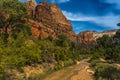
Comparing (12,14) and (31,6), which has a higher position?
(31,6)

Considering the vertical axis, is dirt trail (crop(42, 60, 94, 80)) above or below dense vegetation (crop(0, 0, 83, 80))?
below

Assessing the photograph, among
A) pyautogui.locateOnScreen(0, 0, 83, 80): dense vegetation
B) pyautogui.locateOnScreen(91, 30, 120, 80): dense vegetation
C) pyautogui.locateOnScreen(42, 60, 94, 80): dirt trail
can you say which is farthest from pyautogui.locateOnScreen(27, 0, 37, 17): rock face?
pyautogui.locateOnScreen(42, 60, 94, 80): dirt trail

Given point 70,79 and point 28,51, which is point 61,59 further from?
point 70,79

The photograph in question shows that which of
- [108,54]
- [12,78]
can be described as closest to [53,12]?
[108,54]

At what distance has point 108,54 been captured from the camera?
90500mm

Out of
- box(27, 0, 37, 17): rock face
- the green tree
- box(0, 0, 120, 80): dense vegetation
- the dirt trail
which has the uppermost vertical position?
box(27, 0, 37, 17): rock face

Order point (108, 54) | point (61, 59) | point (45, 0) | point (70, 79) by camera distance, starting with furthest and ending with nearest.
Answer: point (45, 0) < point (108, 54) < point (61, 59) < point (70, 79)

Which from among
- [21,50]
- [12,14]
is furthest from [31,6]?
[21,50]

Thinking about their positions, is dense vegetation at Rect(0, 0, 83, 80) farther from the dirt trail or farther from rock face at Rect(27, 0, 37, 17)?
rock face at Rect(27, 0, 37, 17)

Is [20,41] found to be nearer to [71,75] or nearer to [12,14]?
[71,75]

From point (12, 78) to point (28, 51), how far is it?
522 inches

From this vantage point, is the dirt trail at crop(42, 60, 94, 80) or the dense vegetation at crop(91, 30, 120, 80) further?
the dirt trail at crop(42, 60, 94, 80)

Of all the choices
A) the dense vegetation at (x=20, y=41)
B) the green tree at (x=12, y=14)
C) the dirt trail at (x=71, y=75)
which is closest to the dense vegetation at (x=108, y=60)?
the dirt trail at (x=71, y=75)

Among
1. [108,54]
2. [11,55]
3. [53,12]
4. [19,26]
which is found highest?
[53,12]
